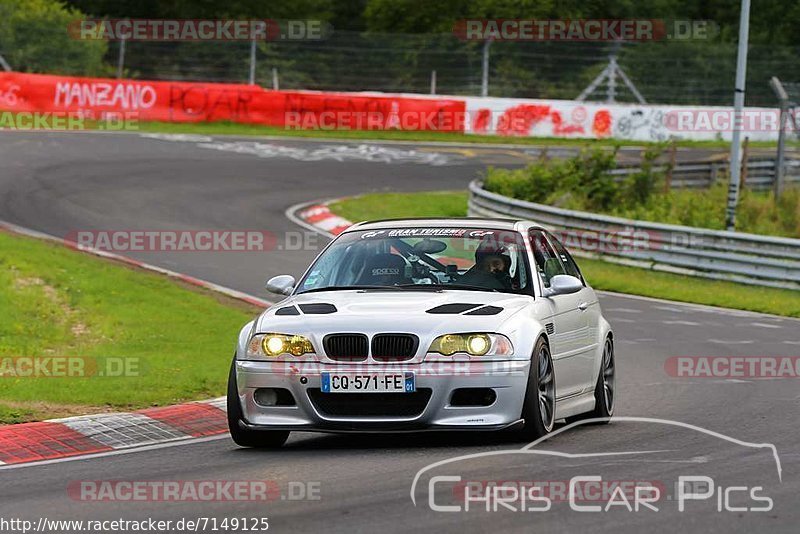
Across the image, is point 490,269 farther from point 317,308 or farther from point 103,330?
point 103,330

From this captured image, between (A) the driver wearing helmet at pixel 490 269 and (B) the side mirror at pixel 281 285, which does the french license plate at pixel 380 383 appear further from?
(B) the side mirror at pixel 281 285

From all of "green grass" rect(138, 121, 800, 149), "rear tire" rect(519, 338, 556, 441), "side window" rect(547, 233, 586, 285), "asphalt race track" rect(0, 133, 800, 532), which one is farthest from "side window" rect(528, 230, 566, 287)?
"green grass" rect(138, 121, 800, 149)

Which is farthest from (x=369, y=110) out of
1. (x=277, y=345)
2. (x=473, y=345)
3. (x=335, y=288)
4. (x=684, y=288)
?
(x=473, y=345)

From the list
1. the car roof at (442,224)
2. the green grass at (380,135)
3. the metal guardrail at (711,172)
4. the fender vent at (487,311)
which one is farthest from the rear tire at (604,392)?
the green grass at (380,135)

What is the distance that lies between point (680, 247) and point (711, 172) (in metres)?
10.7

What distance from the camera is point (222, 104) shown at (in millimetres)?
41750

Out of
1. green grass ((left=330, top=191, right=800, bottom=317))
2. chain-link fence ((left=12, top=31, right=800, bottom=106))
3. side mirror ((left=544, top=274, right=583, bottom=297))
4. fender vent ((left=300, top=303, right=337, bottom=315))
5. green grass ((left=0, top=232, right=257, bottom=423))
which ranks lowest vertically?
green grass ((left=330, top=191, right=800, bottom=317))

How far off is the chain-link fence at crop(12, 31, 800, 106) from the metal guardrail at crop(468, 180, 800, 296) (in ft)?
56.0

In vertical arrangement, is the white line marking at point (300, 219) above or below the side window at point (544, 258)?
below

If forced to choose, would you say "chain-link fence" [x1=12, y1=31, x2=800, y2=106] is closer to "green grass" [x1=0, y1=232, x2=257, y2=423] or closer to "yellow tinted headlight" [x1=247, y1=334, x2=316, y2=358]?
"green grass" [x1=0, y1=232, x2=257, y2=423]

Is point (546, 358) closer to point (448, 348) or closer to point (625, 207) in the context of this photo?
point (448, 348)

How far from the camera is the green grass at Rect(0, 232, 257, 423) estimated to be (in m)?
11.9

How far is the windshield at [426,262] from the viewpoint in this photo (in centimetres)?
1009

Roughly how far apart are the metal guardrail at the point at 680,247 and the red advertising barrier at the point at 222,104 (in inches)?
655
